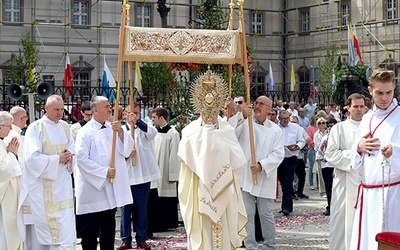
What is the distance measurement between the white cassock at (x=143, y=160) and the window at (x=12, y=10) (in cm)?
2605

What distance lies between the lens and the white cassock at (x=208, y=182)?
8344mm

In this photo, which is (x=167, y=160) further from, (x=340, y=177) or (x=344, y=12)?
(x=344, y=12)

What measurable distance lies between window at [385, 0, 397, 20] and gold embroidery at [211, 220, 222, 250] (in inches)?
1217

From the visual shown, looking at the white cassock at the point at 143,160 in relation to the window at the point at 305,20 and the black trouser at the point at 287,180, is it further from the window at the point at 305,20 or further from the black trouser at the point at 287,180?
the window at the point at 305,20

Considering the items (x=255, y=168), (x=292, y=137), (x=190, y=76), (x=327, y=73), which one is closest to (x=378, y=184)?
(x=255, y=168)

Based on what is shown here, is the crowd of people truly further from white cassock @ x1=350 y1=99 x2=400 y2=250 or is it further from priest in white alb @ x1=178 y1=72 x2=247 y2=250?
white cassock @ x1=350 y1=99 x2=400 y2=250

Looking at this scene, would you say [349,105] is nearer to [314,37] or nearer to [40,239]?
[40,239]

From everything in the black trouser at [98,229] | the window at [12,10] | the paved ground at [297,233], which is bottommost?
the paved ground at [297,233]

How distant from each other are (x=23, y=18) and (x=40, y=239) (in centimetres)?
2835

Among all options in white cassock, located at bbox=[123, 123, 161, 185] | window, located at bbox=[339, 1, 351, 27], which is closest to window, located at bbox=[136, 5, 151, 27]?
window, located at bbox=[339, 1, 351, 27]

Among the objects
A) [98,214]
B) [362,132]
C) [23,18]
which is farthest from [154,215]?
[23,18]

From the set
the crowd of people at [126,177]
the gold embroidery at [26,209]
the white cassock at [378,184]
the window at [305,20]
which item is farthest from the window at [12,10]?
the white cassock at [378,184]

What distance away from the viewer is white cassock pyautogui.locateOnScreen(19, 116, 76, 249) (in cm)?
859

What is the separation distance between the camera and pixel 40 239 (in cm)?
863
